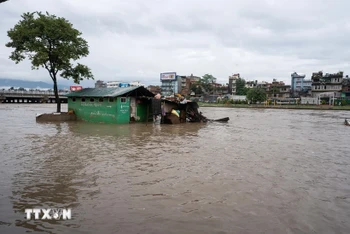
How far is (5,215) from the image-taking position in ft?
13.5

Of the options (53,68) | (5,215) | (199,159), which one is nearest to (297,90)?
(53,68)

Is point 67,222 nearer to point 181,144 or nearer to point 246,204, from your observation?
point 246,204

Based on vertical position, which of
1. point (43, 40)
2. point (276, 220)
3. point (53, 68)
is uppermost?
point (43, 40)

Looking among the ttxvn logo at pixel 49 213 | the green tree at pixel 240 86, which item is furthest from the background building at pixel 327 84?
the ttxvn logo at pixel 49 213

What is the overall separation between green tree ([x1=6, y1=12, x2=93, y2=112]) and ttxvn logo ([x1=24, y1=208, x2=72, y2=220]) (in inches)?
746

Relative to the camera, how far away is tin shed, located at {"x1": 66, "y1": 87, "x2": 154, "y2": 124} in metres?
19.0

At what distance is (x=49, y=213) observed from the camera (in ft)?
14.0

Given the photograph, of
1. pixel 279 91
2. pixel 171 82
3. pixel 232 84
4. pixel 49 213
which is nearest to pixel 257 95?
pixel 279 91

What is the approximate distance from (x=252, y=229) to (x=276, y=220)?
0.57 metres

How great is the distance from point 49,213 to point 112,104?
599 inches

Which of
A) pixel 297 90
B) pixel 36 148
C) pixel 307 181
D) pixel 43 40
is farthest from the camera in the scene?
pixel 297 90

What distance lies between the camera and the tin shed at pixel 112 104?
18969 mm

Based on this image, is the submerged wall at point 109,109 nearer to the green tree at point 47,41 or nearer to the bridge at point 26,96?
the green tree at point 47,41

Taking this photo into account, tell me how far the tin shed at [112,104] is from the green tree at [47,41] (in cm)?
350
